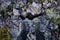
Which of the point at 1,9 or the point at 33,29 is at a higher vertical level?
the point at 1,9

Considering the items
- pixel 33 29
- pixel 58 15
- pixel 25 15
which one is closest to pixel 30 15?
pixel 25 15

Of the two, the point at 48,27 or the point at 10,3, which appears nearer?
the point at 48,27

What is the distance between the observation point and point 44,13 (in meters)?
1.82

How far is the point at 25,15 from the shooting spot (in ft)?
6.07

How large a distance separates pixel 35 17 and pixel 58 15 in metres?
0.23

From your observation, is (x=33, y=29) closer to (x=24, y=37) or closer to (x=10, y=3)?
(x=24, y=37)

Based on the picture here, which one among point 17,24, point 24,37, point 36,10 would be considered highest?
point 36,10

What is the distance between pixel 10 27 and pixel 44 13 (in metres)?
0.37

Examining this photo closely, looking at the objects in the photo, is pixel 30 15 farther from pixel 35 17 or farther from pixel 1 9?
pixel 1 9

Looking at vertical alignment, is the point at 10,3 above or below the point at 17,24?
above

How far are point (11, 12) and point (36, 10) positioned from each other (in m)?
0.26

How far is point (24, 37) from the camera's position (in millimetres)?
1771

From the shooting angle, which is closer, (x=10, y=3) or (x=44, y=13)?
(x=44, y=13)

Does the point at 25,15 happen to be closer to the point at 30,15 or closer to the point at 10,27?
the point at 30,15
